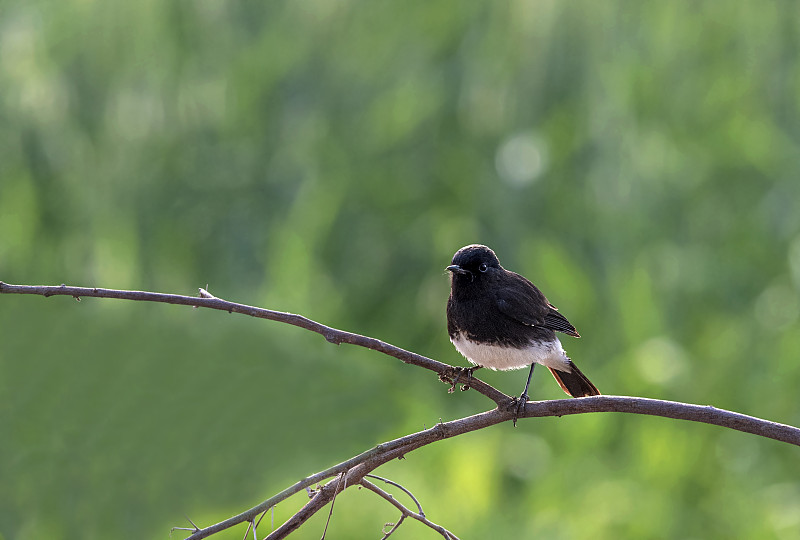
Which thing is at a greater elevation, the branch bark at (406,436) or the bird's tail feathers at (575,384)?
the bird's tail feathers at (575,384)

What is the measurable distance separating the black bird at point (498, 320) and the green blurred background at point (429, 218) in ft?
0.51

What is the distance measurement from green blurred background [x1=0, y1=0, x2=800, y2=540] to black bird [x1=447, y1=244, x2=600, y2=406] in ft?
0.51

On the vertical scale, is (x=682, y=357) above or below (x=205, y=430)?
above

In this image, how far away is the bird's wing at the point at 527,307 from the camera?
102 centimetres

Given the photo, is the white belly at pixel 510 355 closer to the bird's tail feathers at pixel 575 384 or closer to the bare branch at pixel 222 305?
the bird's tail feathers at pixel 575 384

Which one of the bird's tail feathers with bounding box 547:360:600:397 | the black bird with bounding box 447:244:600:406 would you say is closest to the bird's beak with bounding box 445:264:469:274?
the black bird with bounding box 447:244:600:406

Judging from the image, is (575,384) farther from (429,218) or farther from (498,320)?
(429,218)

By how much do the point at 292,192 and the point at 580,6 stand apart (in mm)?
616

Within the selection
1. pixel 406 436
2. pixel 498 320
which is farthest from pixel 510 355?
pixel 406 436

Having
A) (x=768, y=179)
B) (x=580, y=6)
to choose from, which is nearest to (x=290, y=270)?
(x=580, y=6)

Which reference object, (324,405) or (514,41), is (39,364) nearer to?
(324,405)

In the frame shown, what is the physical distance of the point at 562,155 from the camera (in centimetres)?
172

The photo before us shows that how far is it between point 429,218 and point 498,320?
2.16 feet

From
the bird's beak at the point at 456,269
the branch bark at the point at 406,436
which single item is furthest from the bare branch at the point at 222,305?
the bird's beak at the point at 456,269
